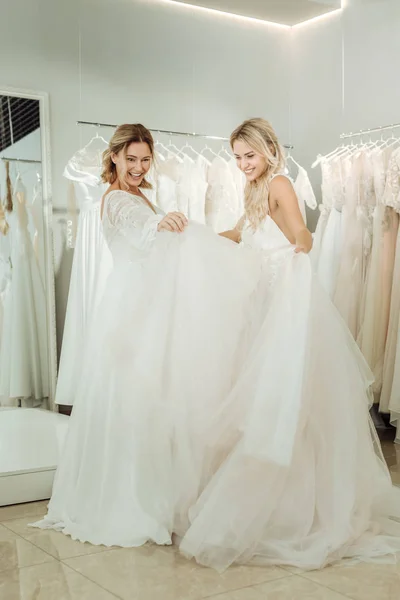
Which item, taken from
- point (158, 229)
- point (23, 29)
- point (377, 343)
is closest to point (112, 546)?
point (158, 229)

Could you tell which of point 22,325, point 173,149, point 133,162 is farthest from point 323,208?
point 22,325

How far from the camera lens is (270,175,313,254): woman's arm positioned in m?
3.17

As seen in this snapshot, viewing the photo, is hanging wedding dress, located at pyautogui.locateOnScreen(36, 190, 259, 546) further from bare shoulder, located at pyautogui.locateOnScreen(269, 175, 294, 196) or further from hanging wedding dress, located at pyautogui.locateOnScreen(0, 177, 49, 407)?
hanging wedding dress, located at pyautogui.locateOnScreen(0, 177, 49, 407)

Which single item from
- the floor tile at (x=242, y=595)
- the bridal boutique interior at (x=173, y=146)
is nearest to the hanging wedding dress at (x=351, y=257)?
the bridal boutique interior at (x=173, y=146)

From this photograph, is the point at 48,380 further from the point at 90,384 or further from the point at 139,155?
the point at 139,155

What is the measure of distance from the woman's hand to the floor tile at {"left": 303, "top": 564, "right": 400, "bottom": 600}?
1.45m

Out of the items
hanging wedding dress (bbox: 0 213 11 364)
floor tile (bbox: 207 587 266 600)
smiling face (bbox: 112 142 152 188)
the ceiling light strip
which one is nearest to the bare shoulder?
smiling face (bbox: 112 142 152 188)

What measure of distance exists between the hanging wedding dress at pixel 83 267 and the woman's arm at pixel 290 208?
122 cm

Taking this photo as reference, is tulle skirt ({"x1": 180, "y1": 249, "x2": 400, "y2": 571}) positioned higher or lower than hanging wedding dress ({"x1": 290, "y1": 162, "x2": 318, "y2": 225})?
lower

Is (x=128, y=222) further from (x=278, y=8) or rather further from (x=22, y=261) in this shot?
(x=278, y=8)

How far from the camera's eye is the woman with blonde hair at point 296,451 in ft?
8.61

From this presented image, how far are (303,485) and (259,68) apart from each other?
Result: 2.99 meters

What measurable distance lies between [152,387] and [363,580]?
1060 mm

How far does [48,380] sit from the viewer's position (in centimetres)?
420
